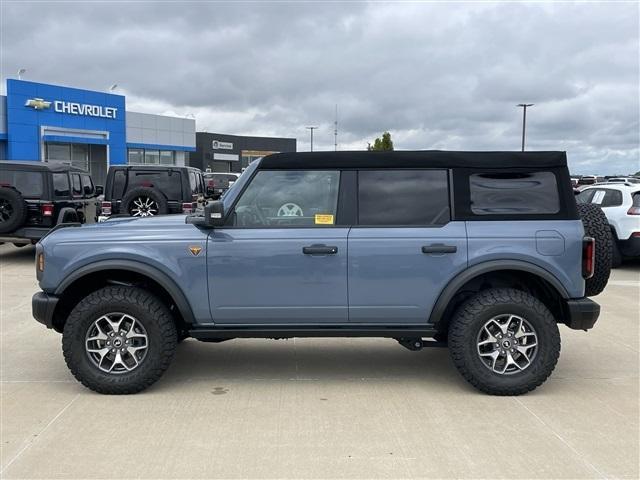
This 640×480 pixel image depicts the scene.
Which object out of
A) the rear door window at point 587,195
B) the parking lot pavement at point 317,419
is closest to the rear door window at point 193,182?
the parking lot pavement at point 317,419

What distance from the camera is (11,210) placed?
34.6 ft

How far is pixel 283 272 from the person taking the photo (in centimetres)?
449

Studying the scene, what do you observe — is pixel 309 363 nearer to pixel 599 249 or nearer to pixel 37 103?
pixel 599 249

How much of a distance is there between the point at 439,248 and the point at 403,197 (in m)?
0.50

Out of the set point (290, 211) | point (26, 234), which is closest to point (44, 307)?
point (290, 211)

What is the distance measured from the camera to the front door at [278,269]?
14.7 ft

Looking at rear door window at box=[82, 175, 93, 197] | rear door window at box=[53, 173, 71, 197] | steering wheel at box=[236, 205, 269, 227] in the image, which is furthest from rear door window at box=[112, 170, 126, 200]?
steering wheel at box=[236, 205, 269, 227]

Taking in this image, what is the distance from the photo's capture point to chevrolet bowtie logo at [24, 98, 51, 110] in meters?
30.8

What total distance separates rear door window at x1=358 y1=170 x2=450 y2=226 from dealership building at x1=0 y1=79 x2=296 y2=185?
30490 millimetres

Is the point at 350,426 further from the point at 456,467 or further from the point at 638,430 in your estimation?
the point at 638,430

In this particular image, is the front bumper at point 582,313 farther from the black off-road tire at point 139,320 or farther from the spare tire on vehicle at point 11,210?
the spare tire on vehicle at point 11,210

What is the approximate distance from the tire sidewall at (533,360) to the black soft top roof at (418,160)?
1103 millimetres

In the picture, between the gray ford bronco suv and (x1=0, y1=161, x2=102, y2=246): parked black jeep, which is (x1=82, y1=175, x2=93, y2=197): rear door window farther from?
the gray ford bronco suv

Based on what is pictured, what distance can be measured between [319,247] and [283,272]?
33cm
